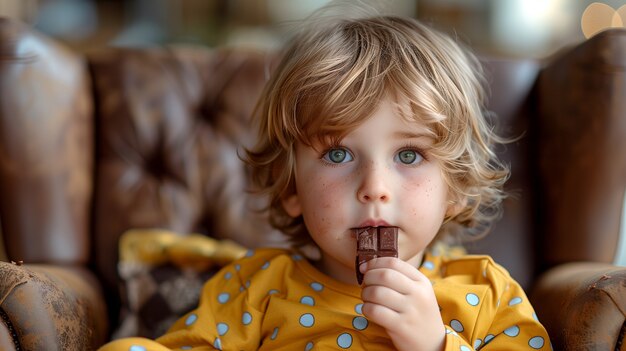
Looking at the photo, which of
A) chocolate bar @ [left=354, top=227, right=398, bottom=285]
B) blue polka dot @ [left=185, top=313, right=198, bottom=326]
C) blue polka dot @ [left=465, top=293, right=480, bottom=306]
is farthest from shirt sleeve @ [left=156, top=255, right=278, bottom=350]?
blue polka dot @ [left=465, top=293, right=480, bottom=306]

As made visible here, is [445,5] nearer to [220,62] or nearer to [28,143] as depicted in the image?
[220,62]

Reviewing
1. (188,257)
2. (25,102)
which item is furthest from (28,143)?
(188,257)

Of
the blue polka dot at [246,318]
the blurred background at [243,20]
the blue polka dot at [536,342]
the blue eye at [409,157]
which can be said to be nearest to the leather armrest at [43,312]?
the blue polka dot at [246,318]

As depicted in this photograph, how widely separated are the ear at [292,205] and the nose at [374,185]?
8.0 inches

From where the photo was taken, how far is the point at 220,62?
1.79 meters

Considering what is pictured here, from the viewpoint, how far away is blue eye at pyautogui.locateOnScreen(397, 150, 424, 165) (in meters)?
1.14

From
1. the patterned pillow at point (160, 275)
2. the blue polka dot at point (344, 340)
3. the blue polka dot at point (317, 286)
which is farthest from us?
the patterned pillow at point (160, 275)

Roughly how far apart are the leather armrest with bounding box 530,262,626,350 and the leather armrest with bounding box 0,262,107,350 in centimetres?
75

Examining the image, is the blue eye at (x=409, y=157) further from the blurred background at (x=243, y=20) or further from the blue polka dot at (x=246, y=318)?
the blurred background at (x=243, y=20)

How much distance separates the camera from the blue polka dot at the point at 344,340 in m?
1.13

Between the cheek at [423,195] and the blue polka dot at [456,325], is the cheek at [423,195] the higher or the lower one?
the higher one

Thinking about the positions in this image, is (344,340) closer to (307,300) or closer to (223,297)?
(307,300)

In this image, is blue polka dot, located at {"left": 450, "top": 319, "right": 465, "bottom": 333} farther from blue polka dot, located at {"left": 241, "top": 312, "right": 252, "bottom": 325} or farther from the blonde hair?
blue polka dot, located at {"left": 241, "top": 312, "right": 252, "bottom": 325}

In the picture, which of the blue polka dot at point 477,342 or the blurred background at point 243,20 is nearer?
the blue polka dot at point 477,342
